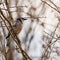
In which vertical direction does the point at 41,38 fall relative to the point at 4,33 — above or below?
below

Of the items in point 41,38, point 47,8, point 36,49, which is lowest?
point 36,49

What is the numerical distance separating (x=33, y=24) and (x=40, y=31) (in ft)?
0.31

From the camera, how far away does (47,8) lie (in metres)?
1.70

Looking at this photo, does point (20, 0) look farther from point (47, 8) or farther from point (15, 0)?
point (47, 8)

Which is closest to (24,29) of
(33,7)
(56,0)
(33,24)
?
(33,24)

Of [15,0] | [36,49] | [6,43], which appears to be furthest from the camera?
[36,49]

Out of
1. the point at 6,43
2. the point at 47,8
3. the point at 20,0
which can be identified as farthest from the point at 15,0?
the point at 6,43

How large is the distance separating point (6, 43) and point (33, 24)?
0.51 m

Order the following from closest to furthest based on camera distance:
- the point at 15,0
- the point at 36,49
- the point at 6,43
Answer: the point at 6,43 → the point at 15,0 → the point at 36,49

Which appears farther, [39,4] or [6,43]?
[39,4]

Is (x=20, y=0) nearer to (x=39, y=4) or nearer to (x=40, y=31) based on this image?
(x=39, y=4)

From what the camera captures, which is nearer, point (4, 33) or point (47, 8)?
point (4, 33)

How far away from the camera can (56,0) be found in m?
1.69

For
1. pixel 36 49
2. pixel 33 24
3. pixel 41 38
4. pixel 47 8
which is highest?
pixel 47 8
